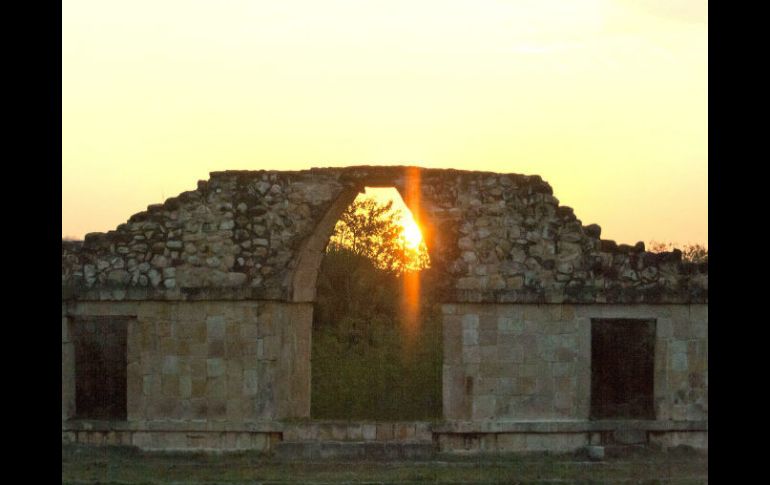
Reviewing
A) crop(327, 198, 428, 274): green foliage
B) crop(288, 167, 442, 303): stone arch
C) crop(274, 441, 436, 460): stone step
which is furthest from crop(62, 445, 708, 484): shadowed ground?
crop(327, 198, 428, 274): green foliage

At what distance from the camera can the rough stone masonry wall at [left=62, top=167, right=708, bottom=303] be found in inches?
538

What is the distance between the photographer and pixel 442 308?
13.6m

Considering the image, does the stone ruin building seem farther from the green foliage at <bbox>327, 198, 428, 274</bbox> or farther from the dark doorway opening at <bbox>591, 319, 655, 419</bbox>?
the green foliage at <bbox>327, 198, 428, 274</bbox>

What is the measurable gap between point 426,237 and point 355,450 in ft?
8.48

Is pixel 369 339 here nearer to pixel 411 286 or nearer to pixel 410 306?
pixel 410 306

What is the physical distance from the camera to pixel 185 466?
1302 cm

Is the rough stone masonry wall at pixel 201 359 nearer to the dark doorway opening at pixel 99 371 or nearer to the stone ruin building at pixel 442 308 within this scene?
the stone ruin building at pixel 442 308

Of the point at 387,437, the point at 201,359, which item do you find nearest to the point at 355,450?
the point at 387,437

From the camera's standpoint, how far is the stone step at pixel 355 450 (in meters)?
13.2

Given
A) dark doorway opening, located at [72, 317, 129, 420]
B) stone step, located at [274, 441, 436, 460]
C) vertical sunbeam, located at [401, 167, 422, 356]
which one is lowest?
stone step, located at [274, 441, 436, 460]

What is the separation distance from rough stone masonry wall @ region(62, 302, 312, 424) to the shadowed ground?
0.54 metres

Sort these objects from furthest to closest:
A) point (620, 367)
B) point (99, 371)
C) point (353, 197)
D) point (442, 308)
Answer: point (99, 371)
point (620, 367)
point (353, 197)
point (442, 308)

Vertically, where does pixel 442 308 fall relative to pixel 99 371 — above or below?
above

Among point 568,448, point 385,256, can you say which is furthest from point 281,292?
point 385,256
